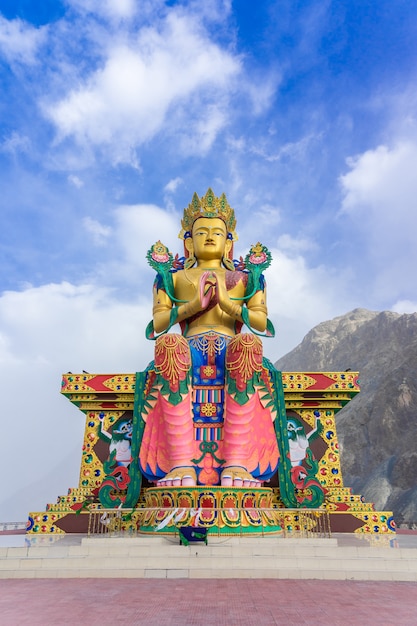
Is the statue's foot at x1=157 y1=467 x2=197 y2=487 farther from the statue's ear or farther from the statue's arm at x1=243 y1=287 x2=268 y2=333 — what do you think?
the statue's ear

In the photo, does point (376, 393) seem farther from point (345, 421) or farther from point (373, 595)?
point (373, 595)

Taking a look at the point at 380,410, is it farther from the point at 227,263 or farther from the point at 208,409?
the point at 208,409

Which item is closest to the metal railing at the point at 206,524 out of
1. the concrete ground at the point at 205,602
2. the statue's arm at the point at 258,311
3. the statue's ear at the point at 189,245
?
the concrete ground at the point at 205,602

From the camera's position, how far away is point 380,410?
1289 inches

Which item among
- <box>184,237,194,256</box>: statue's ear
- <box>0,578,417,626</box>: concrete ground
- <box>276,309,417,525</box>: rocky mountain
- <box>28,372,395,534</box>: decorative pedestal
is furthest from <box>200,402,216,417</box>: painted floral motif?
<box>276,309,417,525</box>: rocky mountain

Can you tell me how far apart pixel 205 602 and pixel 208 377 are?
4.82 m

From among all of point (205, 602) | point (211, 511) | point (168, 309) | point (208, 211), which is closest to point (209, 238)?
point (208, 211)

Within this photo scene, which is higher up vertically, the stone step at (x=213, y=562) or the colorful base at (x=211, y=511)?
the colorful base at (x=211, y=511)

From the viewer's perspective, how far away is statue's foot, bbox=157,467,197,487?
21.9 ft

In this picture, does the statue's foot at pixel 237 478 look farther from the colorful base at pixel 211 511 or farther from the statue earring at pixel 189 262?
the statue earring at pixel 189 262

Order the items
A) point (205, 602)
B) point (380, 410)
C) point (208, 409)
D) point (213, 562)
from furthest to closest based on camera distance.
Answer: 1. point (380, 410)
2. point (208, 409)
3. point (213, 562)
4. point (205, 602)

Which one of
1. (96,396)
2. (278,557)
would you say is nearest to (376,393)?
(96,396)

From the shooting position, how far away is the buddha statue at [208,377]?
7090 millimetres

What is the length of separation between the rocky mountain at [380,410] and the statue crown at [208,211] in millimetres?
12957
